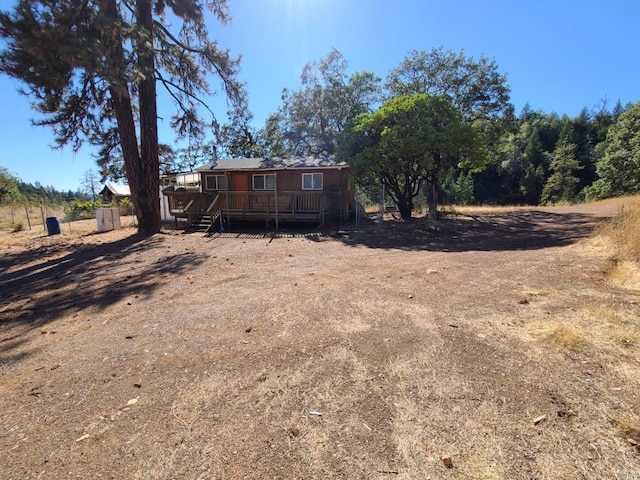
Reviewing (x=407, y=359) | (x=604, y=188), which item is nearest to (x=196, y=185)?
(x=407, y=359)

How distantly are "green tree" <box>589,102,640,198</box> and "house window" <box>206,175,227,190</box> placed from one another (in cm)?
3065

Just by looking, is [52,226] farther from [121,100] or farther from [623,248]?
[623,248]

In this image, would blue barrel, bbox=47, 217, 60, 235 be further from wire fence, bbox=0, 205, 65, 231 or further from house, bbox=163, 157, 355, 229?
house, bbox=163, 157, 355, 229

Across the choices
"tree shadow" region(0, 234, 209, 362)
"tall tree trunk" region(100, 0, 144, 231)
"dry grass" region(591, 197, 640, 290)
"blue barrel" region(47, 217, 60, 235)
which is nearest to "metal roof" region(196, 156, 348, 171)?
"tall tree trunk" region(100, 0, 144, 231)

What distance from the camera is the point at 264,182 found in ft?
55.0

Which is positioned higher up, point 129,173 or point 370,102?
point 370,102

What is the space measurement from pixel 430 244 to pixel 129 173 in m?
12.3

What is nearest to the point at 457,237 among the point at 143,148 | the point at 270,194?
the point at 270,194

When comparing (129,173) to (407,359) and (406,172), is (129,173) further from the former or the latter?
(407,359)

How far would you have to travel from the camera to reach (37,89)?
890 centimetres

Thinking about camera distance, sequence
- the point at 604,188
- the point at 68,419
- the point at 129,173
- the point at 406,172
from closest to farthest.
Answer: the point at 68,419
the point at 129,173
the point at 406,172
the point at 604,188

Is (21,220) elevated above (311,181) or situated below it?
below

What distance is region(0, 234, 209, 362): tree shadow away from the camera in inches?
191

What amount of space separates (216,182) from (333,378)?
16.8 meters
